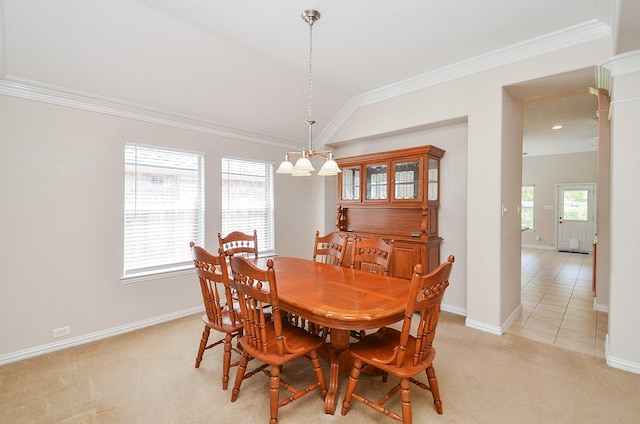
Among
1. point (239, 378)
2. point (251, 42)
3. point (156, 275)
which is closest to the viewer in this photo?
point (239, 378)

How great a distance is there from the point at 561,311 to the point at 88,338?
17.9ft

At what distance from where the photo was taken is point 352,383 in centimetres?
190

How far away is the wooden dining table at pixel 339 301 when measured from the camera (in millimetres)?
1698

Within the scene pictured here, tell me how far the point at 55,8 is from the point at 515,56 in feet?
13.1

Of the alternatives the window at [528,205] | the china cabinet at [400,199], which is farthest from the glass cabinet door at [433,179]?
the window at [528,205]

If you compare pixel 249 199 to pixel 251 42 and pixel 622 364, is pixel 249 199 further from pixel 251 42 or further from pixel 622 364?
pixel 622 364

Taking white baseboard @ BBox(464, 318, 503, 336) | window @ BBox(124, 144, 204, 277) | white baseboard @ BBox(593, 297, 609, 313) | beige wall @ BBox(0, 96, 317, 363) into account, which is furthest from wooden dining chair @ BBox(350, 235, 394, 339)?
white baseboard @ BBox(593, 297, 609, 313)

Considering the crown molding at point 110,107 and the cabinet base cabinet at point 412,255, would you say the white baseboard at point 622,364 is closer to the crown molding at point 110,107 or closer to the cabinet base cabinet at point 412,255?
the cabinet base cabinet at point 412,255

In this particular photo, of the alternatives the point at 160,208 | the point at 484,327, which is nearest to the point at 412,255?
the point at 484,327

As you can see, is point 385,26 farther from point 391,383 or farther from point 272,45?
point 391,383

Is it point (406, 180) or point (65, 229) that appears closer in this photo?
point (65, 229)

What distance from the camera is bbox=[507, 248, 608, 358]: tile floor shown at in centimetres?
304

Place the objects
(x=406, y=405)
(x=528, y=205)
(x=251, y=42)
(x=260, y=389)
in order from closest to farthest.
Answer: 1. (x=406, y=405)
2. (x=260, y=389)
3. (x=251, y=42)
4. (x=528, y=205)

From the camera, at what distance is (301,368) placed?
99.9 inches
